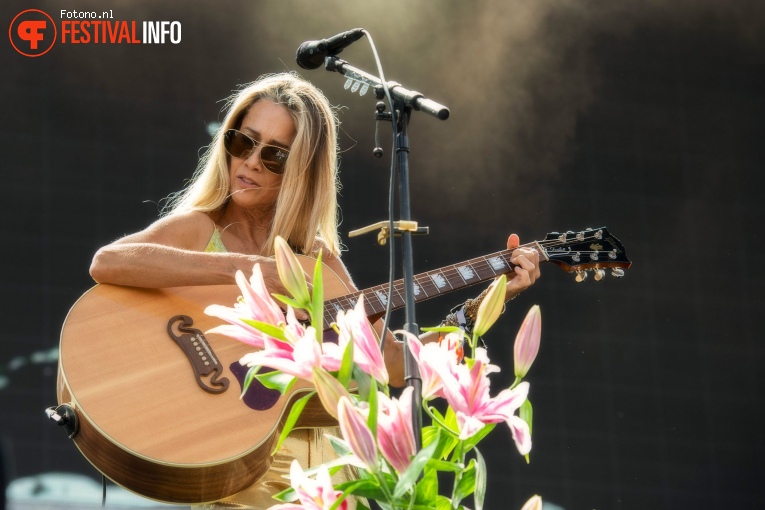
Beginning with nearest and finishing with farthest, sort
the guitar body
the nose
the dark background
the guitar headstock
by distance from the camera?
1. the guitar body
2. the nose
3. the guitar headstock
4. the dark background

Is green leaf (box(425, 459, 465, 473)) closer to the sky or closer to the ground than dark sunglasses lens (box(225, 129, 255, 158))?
closer to the ground

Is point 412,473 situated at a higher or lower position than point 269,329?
lower

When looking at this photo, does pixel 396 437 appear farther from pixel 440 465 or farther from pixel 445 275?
pixel 445 275

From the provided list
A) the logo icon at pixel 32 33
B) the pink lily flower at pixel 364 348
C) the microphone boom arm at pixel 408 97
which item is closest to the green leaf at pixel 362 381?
the pink lily flower at pixel 364 348

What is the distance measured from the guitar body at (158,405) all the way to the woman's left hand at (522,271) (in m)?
0.66

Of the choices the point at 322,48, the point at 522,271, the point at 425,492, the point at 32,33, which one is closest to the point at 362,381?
the point at 425,492

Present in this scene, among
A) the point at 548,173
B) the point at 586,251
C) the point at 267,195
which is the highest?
the point at 548,173

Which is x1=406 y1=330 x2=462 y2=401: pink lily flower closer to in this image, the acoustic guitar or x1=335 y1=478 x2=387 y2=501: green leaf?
x1=335 y1=478 x2=387 y2=501: green leaf

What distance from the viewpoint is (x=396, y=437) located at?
1188 mm

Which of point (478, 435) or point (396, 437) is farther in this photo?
point (478, 435)

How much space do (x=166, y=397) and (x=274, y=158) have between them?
70 cm

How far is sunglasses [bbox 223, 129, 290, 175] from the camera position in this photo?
2.82 meters

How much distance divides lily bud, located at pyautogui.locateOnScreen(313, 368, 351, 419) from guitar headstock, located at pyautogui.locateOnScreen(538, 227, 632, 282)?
6.19 ft

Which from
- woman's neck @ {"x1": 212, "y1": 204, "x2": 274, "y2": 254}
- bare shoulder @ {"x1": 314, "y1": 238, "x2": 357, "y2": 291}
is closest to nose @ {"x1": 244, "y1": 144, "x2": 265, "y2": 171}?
woman's neck @ {"x1": 212, "y1": 204, "x2": 274, "y2": 254}
